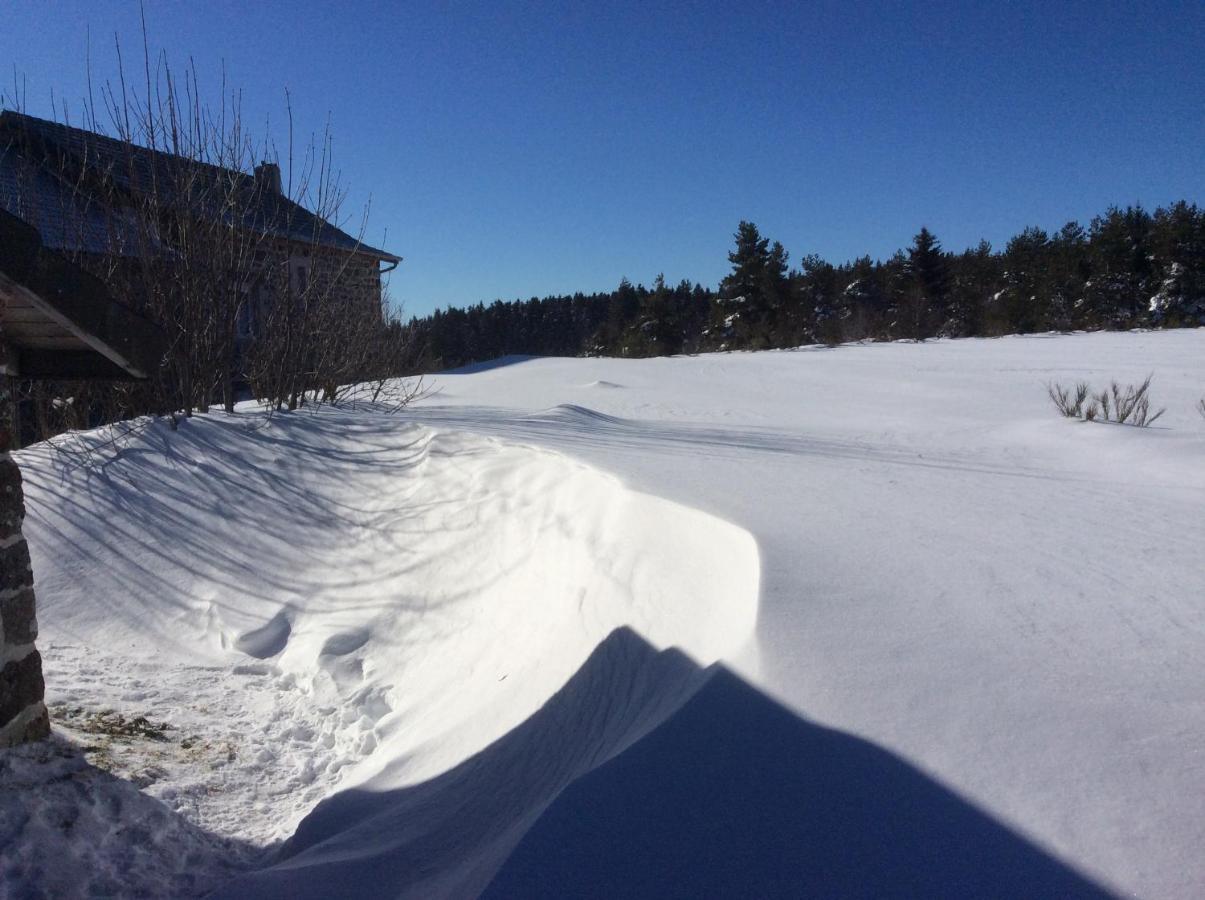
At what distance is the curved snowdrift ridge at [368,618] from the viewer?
237cm

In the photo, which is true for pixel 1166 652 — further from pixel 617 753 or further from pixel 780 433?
pixel 780 433

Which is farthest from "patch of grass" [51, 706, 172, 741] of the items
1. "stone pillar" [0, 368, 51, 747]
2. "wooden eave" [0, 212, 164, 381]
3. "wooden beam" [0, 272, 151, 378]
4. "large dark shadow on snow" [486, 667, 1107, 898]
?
"large dark shadow on snow" [486, 667, 1107, 898]

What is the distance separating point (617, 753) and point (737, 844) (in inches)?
16.9

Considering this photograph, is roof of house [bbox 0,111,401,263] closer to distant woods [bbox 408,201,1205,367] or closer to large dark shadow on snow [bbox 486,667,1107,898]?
large dark shadow on snow [bbox 486,667,1107,898]

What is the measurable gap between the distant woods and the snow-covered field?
12.4m

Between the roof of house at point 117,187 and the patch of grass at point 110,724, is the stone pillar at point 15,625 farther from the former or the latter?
the roof of house at point 117,187

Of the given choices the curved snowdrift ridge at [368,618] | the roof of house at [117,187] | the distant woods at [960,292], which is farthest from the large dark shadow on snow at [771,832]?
the distant woods at [960,292]

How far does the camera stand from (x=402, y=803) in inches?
94.9

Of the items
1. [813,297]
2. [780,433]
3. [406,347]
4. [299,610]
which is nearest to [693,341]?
[813,297]

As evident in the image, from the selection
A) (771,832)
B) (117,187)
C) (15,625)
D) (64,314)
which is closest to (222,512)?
(15,625)

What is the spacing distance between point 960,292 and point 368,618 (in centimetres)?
2599

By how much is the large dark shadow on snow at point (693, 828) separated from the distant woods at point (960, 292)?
15538 mm

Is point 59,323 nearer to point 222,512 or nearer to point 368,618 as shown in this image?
Answer: point 368,618

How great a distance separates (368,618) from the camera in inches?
168
